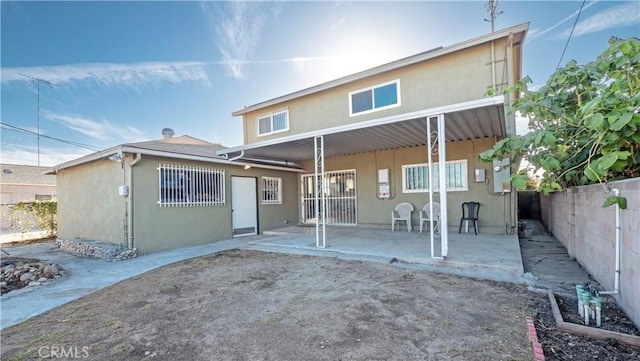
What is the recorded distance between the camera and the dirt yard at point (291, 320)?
2445 millimetres

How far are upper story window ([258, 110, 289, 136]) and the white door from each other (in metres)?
2.33

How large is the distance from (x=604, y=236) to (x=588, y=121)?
1973 millimetres

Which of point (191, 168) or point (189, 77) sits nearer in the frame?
point (191, 168)

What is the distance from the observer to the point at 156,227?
702cm

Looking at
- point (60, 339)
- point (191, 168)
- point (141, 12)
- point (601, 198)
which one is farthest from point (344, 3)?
point (60, 339)

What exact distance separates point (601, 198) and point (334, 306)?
3849mm

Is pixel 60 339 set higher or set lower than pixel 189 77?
lower

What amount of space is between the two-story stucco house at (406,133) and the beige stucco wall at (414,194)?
0.08 ft

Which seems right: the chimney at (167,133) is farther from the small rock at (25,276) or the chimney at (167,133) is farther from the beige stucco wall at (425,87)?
the small rock at (25,276)

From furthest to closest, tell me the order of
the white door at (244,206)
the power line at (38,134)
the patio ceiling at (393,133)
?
1. the power line at (38,134)
2. the white door at (244,206)
3. the patio ceiling at (393,133)

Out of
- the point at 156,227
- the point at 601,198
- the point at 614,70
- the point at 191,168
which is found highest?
the point at 614,70

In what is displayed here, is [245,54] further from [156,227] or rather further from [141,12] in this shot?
[156,227]

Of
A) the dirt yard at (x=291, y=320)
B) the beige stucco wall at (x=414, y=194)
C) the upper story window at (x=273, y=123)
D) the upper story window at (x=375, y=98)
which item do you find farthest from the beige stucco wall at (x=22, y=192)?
the upper story window at (x=375, y=98)

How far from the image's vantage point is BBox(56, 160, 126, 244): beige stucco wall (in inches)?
277
